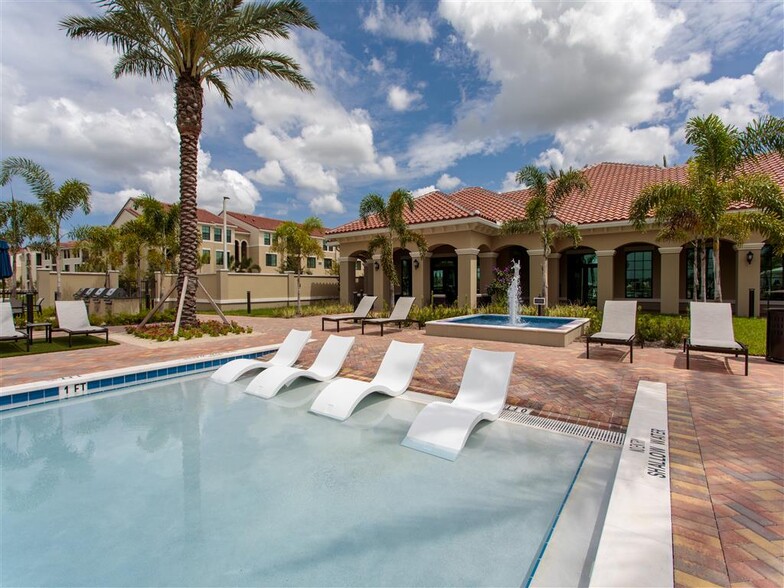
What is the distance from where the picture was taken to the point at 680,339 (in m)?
10.7

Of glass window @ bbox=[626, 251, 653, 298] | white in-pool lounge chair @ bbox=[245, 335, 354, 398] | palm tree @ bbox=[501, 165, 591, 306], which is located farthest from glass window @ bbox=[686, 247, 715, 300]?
white in-pool lounge chair @ bbox=[245, 335, 354, 398]

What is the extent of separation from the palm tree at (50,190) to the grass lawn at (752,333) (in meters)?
27.3

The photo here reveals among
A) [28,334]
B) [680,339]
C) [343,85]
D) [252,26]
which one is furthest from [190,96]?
[680,339]

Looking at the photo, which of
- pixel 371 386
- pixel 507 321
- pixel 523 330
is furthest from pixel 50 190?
pixel 523 330

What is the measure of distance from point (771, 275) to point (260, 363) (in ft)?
→ 73.2

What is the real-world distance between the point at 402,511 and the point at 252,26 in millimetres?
14341

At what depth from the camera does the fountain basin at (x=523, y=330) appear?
10.8 m

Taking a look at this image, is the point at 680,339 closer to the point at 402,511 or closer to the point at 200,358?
the point at 402,511

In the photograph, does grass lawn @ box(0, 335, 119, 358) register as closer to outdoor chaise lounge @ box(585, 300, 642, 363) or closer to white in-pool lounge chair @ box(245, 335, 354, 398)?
white in-pool lounge chair @ box(245, 335, 354, 398)

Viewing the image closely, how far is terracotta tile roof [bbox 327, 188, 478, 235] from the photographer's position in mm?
18312

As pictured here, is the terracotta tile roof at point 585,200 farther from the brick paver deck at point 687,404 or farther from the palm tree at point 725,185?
the brick paver deck at point 687,404

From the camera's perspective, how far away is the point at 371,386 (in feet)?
20.4

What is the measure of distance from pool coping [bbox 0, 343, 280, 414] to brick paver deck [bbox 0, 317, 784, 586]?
768 millimetres

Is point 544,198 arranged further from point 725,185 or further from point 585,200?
point 585,200
